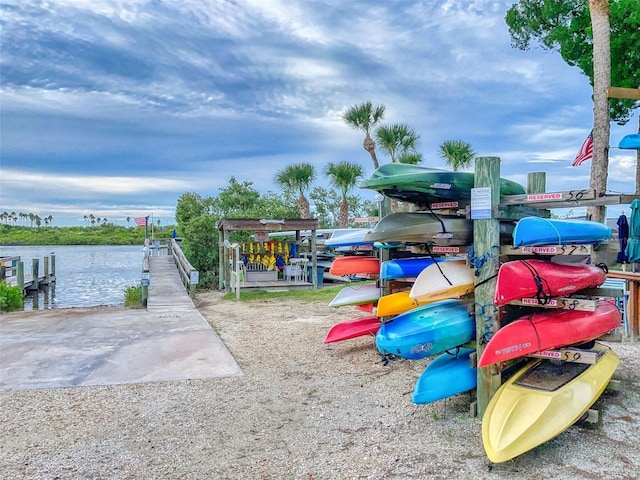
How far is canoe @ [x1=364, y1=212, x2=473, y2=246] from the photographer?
4.14m

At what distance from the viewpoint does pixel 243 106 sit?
698 inches

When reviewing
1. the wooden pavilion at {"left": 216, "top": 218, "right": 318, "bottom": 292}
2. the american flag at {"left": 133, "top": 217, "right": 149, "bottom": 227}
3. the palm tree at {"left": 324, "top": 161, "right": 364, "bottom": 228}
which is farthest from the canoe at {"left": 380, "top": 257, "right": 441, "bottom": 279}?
the american flag at {"left": 133, "top": 217, "right": 149, "bottom": 227}

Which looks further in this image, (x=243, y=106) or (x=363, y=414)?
(x=243, y=106)

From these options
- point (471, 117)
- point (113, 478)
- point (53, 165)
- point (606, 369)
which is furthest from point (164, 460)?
point (53, 165)

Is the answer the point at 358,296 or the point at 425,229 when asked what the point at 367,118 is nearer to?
the point at 358,296

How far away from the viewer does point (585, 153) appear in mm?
10609

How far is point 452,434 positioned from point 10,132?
1941 centimetres

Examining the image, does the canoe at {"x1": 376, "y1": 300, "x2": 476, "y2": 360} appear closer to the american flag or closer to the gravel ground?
the gravel ground

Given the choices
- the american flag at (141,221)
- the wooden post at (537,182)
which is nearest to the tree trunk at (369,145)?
the american flag at (141,221)

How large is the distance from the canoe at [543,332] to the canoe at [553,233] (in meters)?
0.61

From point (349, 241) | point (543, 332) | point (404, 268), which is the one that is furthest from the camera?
point (349, 241)

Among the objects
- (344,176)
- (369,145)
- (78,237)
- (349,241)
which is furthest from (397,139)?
(78,237)

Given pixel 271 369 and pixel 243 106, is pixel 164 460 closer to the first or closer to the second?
pixel 271 369

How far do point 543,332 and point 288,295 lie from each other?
30.5ft
